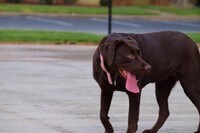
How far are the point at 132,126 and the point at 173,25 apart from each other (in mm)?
22792

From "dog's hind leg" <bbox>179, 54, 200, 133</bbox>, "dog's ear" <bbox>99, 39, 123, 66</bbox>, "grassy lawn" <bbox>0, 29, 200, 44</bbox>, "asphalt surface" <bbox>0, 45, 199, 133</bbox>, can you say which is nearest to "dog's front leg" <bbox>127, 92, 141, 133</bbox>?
"dog's ear" <bbox>99, 39, 123, 66</bbox>

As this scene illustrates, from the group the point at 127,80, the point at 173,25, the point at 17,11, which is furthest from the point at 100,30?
the point at 127,80

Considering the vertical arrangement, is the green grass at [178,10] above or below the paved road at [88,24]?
below

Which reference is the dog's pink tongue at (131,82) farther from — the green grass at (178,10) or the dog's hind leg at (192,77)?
the green grass at (178,10)

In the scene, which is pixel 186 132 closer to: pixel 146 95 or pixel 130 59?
pixel 130 59

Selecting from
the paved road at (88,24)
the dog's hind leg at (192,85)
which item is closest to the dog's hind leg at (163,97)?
the dog's hind leg at (192,85)

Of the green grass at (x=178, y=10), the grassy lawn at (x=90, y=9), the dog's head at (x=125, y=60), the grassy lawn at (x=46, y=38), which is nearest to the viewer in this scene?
the dog's head at (x=125, y=60)

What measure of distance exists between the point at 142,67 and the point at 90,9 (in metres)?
28.0

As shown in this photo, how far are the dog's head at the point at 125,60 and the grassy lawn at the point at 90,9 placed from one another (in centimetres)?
2529

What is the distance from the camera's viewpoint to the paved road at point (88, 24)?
86.6ft

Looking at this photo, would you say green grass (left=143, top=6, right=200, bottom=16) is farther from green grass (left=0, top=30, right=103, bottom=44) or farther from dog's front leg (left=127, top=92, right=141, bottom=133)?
dog's front leg (left=127, top=92, right=141, bottom=133)

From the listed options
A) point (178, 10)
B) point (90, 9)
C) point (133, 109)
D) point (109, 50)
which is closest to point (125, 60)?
point (109, 50)

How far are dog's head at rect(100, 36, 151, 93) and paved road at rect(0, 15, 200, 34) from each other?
1774cm

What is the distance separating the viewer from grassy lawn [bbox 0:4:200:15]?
109 ft
